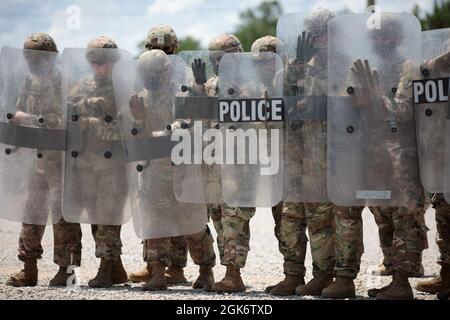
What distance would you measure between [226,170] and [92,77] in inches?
60.9

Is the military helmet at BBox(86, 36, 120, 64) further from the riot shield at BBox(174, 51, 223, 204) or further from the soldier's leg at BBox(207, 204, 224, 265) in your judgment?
the soldier's leg at BBox(207, 204, 224, 265)

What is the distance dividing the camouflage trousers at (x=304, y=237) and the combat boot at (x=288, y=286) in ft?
0.14

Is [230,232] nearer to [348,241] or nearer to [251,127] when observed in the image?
[251,127]

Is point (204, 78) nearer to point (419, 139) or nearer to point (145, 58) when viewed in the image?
point (145, 58)

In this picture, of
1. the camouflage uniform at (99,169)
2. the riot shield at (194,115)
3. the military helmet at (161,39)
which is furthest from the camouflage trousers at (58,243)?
the military helmet at (161,39)

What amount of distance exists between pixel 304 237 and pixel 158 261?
132cm

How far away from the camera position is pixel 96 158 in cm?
839

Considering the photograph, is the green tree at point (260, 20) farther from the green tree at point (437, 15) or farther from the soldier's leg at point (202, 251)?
the soldier's leg at point (202, 251)

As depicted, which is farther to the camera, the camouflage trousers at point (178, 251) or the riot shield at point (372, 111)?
the camouflage trousers at point (178, 251)

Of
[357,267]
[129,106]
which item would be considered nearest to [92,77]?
[129,106]

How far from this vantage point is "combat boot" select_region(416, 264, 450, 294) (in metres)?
7.85

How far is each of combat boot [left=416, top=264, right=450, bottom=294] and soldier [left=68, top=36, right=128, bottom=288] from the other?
9.06 ft

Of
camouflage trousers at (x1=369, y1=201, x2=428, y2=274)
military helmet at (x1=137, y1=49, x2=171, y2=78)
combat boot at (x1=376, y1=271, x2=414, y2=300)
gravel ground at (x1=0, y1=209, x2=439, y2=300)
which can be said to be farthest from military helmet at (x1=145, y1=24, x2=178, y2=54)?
combat boot at (x1=376, y1=271, x2=414, y2=300)

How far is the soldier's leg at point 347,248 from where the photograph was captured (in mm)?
7508
